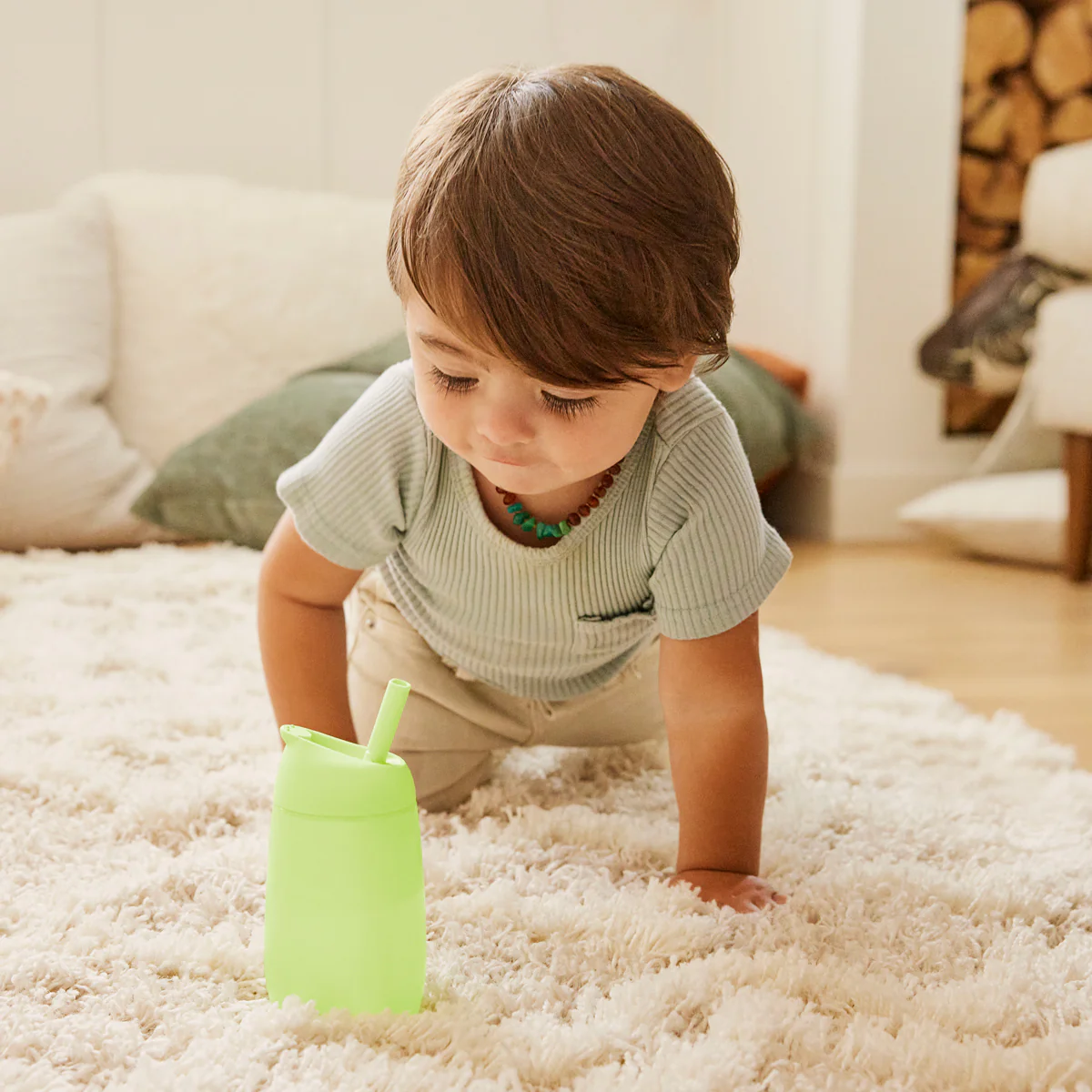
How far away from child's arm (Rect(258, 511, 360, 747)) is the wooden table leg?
1300 mm

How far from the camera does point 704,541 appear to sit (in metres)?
0.78

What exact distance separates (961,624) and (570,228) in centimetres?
113

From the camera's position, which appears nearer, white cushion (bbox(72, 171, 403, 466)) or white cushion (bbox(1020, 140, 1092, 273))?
white cushion (bbox(1020, 140, 1092, 273))

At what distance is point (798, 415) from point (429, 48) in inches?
41.4

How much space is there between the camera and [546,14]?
256 centimetres

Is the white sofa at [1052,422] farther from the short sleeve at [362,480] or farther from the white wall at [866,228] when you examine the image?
the short sleeve at [362,480]

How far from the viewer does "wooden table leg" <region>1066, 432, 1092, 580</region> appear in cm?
181

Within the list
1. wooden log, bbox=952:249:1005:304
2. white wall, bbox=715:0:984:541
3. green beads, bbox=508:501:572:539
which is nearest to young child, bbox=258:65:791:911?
green beads, bbox=508:501:572:539

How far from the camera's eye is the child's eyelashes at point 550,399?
25.8 inches

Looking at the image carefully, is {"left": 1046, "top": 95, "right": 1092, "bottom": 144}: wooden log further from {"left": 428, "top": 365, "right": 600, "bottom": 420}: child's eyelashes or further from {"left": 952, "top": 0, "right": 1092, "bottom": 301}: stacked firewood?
{"left": 428, "top": 365, "right": 600, "bottom": 420}: child's eyelashes

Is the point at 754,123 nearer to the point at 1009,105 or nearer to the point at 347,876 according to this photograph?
the point at 1009,105

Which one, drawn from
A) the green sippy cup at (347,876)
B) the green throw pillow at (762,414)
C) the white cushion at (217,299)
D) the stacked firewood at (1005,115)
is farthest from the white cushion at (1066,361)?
the green sippy cup at (347,876)

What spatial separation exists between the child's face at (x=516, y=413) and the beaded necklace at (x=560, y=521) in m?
0.09

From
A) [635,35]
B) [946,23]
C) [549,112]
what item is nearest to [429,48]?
[635,35]
